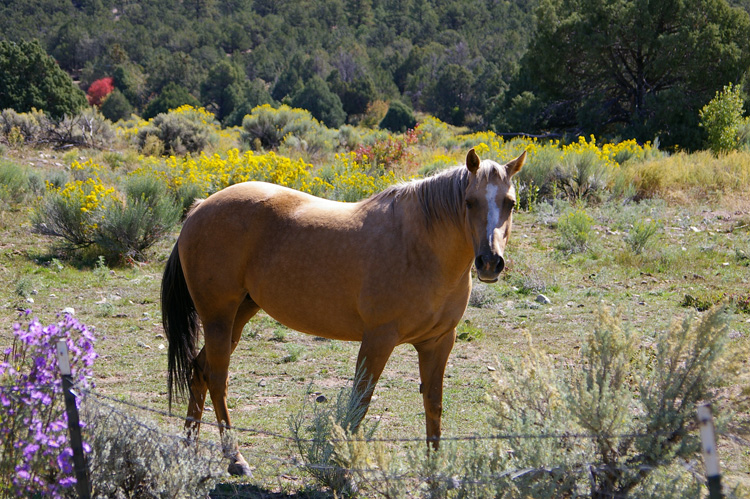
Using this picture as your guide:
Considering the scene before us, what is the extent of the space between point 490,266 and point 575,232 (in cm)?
695

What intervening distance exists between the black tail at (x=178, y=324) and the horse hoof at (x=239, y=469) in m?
0.70

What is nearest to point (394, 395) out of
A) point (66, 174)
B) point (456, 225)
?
point (456, 225)

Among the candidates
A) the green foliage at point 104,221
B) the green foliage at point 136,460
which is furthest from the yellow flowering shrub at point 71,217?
the green foliage at point 136,460

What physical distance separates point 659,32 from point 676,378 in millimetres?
20959

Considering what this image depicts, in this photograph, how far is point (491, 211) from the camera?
3.23m

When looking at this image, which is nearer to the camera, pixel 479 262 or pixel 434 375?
pixel 479 262

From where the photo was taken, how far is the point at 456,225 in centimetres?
354

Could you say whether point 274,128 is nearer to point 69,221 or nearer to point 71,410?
point 69,221

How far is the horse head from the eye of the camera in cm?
313

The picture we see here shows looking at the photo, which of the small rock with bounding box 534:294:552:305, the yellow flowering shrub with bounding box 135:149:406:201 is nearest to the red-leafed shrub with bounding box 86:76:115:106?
the yellow flowering shrub with bounding box 135:149:406:201

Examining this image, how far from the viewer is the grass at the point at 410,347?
473 centimetres

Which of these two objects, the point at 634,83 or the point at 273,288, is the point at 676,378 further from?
the point at 634,83

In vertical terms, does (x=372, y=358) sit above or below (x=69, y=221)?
below

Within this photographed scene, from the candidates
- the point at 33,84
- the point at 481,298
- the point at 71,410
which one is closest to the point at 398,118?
the point at 33,84
